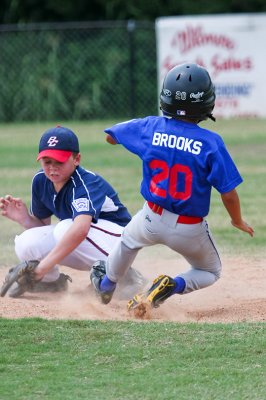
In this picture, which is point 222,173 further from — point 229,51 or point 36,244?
point 229,51

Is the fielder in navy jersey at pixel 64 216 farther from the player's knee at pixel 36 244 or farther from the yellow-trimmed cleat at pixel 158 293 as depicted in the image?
the yellow-trimmed cleat at pixel 158 293

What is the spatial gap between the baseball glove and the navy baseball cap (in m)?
0.65

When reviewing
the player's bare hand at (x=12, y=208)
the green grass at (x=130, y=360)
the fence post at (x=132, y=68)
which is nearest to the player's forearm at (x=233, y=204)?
the green grass at (x=130, y=360)

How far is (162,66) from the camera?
19.6 meters

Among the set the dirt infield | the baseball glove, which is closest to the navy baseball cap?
the baseball glove

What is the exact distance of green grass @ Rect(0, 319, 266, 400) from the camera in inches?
157

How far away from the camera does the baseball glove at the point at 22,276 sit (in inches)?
228

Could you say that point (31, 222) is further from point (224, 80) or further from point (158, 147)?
point (224, 80)

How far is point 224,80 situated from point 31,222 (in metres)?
13.3

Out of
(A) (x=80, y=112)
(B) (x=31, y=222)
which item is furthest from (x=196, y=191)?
(A) (x=80, y=112)

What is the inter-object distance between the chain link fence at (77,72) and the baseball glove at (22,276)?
48.2 ft

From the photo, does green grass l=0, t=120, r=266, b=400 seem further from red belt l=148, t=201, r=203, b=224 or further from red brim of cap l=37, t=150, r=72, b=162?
red brim of cap l=37, t=150, r=72, b=162

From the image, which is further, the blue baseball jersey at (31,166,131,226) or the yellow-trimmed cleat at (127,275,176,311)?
the blue baseball jersey at (31,166,131,226)

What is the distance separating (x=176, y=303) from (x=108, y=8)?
1846cm
